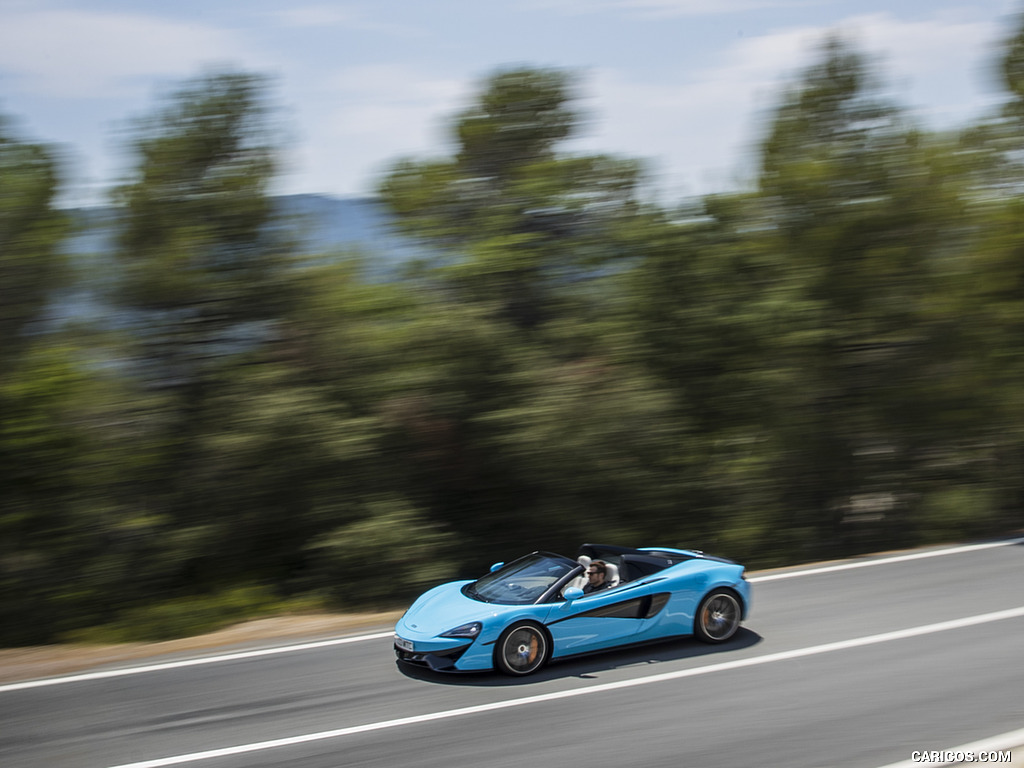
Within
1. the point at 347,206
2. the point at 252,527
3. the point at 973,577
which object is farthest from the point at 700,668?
the point at 347,206

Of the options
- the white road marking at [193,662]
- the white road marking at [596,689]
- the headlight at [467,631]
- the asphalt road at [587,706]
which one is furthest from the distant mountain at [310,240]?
the white road marking at [596,689]

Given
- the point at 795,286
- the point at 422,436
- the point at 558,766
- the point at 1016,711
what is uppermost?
the point at 795,286

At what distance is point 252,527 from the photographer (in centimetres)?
1454

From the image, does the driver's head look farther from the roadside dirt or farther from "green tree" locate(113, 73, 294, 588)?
"green tree" locate(113, 73, 294, 588)

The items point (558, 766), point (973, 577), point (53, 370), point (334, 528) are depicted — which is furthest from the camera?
point (334, 528)

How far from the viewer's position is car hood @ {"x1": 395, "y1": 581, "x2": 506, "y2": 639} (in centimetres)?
860

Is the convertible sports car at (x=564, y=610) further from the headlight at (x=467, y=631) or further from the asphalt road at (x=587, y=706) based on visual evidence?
the asphalt road at (x=587, y=706)

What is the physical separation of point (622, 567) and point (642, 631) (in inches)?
25.2

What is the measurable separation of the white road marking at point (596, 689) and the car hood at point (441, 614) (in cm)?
87

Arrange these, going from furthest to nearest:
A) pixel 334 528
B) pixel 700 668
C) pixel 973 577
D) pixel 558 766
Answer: pixel 334 528, pixel 973 577, pixel 700 668, pixel 558 766

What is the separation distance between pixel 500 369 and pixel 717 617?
6.50m

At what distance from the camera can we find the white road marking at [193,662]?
9.43 meters

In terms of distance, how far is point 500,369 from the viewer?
49.4ft

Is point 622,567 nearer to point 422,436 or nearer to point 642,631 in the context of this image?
point 642,631
